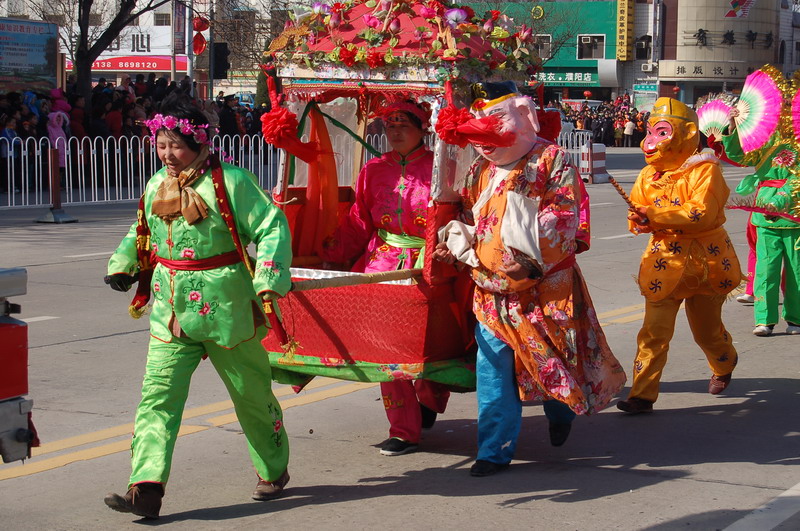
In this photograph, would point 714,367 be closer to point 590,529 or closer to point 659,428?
point 659,428

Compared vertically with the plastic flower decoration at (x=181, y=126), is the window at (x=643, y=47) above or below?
above

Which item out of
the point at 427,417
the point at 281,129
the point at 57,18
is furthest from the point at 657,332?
the point at 57,18

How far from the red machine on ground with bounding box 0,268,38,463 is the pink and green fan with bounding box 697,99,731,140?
5.31 metres

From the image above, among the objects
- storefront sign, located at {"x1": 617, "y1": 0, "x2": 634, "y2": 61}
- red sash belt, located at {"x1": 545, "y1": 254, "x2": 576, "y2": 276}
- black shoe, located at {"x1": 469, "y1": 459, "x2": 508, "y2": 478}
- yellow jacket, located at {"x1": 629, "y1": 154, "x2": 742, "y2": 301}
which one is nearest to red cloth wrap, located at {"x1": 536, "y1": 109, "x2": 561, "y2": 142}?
red sash belt, located at {"x1": 545, "y1": 254, "x2": 576, "y2": 276}

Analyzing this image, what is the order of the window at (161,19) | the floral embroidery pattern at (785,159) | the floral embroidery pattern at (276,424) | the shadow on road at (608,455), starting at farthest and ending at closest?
1. the window at (161,19)
2. the floral embroidery pattern at (785,159)
3. the shadow on road at (608,455)
4. the floral embroidery pattern at (276,424)

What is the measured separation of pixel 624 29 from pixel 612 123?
14.2m

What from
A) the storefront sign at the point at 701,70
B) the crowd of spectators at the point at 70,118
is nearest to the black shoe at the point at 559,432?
the crowd of spectators at the point at 70,118

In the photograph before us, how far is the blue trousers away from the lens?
205 inches

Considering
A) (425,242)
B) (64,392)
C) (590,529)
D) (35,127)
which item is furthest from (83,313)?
(35,127)

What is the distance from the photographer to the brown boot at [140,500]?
15.0 ft

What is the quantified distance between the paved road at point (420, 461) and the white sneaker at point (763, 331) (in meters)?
0.38

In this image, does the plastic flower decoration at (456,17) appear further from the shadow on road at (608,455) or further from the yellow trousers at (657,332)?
the shadow on road at (608,455)

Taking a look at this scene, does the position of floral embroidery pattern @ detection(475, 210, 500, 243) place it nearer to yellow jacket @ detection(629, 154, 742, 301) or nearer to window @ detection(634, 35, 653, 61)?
yellow jacket @ detection(629, 154, 742, 301)

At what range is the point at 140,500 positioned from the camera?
4562 millimetres
